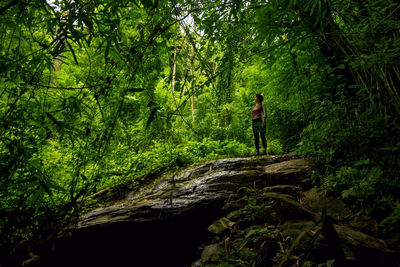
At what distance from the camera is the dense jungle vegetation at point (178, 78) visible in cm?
146

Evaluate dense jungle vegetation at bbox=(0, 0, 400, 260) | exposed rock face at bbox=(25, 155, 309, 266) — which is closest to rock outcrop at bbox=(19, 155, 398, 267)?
exposed rock face at bbox=(25, 155, 309, 266)

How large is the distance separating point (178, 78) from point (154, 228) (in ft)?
8.41

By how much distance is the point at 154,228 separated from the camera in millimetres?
3180

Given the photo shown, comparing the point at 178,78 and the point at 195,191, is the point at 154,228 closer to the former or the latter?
the point at 195,191

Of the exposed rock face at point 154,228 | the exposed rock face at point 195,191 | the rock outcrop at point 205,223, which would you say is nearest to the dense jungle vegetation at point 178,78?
the rock outcrop at point 205,223

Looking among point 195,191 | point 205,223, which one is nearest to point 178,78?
point 195,191

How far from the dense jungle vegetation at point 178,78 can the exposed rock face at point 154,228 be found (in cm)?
45

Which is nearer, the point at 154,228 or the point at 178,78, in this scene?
the point at 178,78

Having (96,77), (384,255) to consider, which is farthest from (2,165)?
(384,255)

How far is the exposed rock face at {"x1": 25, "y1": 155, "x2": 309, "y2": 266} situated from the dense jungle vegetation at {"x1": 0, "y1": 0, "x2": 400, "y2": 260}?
452mm

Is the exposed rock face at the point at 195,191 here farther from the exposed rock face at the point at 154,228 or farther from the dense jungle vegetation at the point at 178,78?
the dense jungle vegetation at the point at 178,78

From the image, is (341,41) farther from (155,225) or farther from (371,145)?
(155,225)

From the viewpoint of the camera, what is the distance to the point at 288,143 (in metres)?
7.39

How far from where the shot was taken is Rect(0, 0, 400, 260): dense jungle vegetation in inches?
57.7
